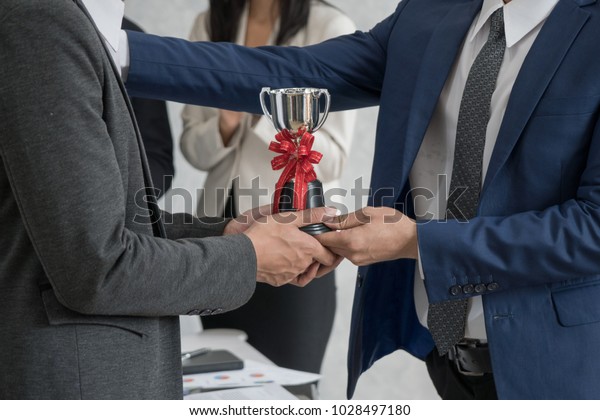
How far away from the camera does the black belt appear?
1.72 m

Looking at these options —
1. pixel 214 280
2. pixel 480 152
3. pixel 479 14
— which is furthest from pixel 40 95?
pixel 479 14

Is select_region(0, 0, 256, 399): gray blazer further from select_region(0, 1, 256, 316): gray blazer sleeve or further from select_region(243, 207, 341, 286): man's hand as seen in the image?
select_region(243, 207, 341, 286): man's hand

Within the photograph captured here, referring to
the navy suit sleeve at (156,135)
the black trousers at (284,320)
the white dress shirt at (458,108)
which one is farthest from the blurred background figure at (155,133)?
the white dress shirt at (458,108)

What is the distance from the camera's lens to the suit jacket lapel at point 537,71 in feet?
5.05

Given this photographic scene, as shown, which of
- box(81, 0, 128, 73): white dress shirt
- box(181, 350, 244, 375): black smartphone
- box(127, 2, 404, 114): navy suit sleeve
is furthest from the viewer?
box(181, 350, 244, 375): black smartphone

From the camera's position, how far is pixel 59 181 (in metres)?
1.16

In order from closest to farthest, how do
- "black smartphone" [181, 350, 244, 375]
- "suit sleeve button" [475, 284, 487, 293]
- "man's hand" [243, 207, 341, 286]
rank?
"man's hand" [243, 207, 341, 286], "suit sleeve button" [475, 284, 487, 293], "black smartphone" [181, 350, 244, 375]

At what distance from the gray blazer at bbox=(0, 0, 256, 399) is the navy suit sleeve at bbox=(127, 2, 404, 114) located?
56cm

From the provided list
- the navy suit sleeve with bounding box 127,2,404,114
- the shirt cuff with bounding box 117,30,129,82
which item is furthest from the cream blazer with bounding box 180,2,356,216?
the shirt cuff with bounding box 117,30,129,82

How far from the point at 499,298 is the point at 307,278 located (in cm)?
40

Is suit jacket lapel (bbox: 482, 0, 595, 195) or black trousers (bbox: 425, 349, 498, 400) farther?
black trousers (bbox: 425, 349, 498, 400)

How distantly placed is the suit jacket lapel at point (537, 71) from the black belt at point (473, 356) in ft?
1.19

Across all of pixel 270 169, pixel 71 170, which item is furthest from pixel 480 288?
pixel 270 169

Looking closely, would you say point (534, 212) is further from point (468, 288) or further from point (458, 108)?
point (458, 108)
